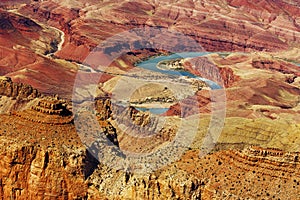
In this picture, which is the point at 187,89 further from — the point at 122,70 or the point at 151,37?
the point at 151,37

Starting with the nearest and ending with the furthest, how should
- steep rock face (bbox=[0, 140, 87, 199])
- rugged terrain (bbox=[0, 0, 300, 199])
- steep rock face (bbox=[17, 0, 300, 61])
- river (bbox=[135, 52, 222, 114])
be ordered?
rugged terrain (bbox=[0, 0, 300, 199]) < steep rock face (bbox=[0, 140, 87, 199]) < river (bbox=[135, 52, 222, 114]) < steep rock face (bbox=[17, 0, 300, 61])

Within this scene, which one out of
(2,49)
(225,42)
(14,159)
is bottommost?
(225,42)

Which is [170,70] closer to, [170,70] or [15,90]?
[170,70]

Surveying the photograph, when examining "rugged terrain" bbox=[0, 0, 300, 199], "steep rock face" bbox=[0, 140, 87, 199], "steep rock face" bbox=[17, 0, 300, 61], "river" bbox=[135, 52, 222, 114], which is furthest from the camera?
"steep rock face" bbox=[17, 0, 300, 61]

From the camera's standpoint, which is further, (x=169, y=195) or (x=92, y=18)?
(x=92, y=18)

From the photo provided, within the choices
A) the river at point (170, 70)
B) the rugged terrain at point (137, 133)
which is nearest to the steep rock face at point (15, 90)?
the rugged terrain at point (137, 133)

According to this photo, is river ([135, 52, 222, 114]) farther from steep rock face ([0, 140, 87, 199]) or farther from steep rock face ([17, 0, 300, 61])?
steep rock face ([0, 140, 87, 199])

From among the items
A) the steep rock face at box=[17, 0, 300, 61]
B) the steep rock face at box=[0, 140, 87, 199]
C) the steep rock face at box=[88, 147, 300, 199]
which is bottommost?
the steep rock face at box=[17, 0, 300, 61]

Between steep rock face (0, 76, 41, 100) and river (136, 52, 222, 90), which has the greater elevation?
steep rock face (0, 76, 41, 100)

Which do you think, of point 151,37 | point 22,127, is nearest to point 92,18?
point 151,37

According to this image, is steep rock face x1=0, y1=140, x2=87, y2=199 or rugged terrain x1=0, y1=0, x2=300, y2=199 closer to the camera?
rugged terrain x1=0, y1=0, x2=300, y2=199

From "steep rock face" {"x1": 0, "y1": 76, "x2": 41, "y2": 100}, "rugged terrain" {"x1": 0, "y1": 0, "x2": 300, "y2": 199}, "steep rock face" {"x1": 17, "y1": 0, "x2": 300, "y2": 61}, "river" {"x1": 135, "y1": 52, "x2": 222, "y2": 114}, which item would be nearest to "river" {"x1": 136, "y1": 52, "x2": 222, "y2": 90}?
"river" {"x1": 135, "y1": 52, "x2": 222, "y2": 114}
